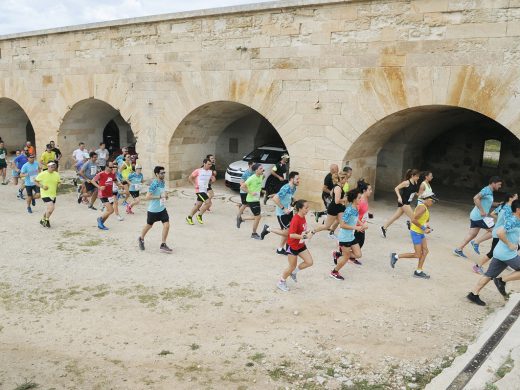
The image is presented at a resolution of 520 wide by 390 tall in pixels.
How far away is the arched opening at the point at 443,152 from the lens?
1255 cm

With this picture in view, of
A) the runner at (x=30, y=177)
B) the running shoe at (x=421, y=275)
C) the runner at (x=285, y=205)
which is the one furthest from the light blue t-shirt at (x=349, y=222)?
the runner at (x=30, y=177)

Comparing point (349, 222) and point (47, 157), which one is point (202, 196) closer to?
point (349, 222)

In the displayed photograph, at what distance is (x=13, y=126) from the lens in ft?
71.9

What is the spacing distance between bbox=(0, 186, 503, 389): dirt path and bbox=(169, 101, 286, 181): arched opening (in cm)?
534

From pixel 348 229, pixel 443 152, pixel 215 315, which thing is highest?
pixel 443 152

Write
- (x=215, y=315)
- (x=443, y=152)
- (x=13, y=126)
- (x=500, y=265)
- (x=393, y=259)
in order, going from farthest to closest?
(x=13, y=126)
(x=443, y=152)
(x=393, y=259)
(x=500, y=265)
(x=215, y=315)

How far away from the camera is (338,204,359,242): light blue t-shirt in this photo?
7.32 m

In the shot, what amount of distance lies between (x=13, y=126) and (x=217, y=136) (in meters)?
12.1

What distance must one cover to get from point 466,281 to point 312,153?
5146mm

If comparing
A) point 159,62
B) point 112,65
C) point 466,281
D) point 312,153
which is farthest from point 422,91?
point 112,65

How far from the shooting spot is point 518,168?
15.9 m

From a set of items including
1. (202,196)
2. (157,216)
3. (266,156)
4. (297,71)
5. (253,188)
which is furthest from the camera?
(266,156)

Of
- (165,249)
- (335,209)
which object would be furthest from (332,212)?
(165,249)

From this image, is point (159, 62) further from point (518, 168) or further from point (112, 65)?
point (518, 168)
